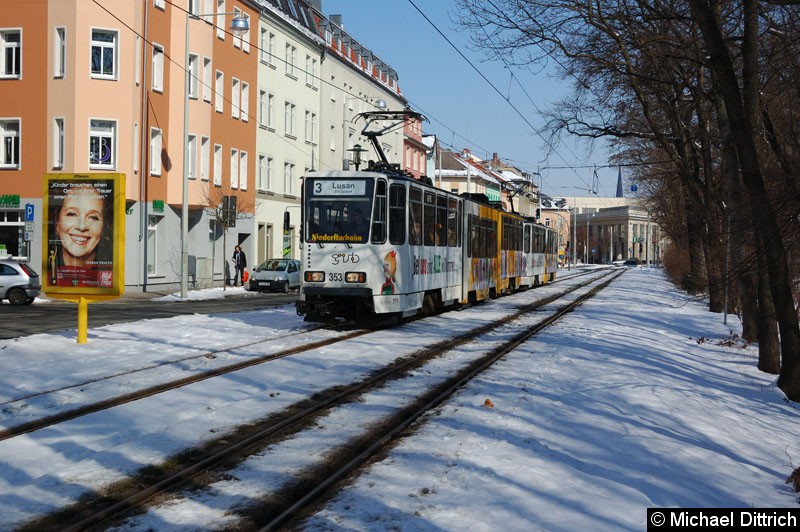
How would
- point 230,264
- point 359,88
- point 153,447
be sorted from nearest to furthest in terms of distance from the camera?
1. point 153,447
2. point 230,264
3. point 359,88

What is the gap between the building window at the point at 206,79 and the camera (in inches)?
1517

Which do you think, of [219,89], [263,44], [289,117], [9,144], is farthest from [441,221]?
[289,117]

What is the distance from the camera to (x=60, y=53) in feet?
107

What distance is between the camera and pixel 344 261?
17.4 metres

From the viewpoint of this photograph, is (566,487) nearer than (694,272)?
Yes

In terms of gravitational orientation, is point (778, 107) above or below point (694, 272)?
above

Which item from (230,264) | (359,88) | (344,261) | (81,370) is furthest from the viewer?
(359,88)

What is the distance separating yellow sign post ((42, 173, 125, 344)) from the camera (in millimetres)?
14289

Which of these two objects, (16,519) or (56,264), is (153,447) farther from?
(56,264)

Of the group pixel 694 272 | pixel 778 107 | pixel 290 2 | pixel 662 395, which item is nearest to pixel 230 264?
pixel 290 2

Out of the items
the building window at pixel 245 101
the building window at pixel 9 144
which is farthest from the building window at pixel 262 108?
the building window at pixel 9 144

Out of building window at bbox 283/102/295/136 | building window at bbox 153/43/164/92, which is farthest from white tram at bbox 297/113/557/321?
building window at bbox 283/102/295/136

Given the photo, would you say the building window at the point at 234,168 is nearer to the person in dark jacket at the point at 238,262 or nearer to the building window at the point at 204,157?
the building window at the point at 204,157

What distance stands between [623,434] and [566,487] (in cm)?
220
